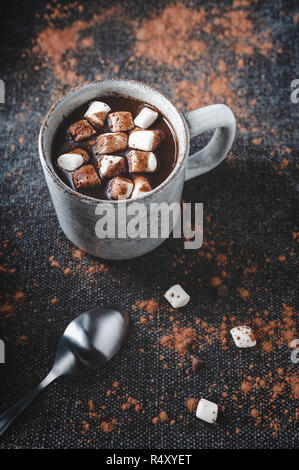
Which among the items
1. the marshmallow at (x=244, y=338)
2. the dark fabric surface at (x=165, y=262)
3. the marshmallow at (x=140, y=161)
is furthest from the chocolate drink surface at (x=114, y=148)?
the marshmallow at (x=244, y=338)

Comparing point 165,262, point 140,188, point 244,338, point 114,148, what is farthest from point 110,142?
point 244,338

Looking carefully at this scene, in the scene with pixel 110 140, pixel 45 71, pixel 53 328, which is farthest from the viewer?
pixel 45 71

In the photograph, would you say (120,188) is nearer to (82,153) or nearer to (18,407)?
(82,153)

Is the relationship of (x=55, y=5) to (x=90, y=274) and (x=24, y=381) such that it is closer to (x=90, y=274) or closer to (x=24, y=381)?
(x=90, y=274)

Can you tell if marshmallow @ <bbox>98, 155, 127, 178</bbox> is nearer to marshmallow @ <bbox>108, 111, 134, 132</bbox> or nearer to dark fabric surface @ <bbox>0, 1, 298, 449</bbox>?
marshmallow @ <bbox>108, 111, 134, 132</bbox>

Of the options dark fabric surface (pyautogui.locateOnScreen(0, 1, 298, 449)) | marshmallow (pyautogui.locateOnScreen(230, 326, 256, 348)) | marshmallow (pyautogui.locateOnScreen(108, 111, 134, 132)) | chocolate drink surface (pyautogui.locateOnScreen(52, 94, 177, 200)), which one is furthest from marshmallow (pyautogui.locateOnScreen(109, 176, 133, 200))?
marshmallow (pyautogui.locateOnScreen(230, 326, 256, 348))

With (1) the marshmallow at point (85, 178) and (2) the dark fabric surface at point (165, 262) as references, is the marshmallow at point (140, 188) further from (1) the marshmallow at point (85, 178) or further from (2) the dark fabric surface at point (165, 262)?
(2) the dark fabric surface at point (165, 262)

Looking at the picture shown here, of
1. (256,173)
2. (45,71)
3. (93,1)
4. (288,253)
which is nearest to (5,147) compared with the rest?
(45,71)
